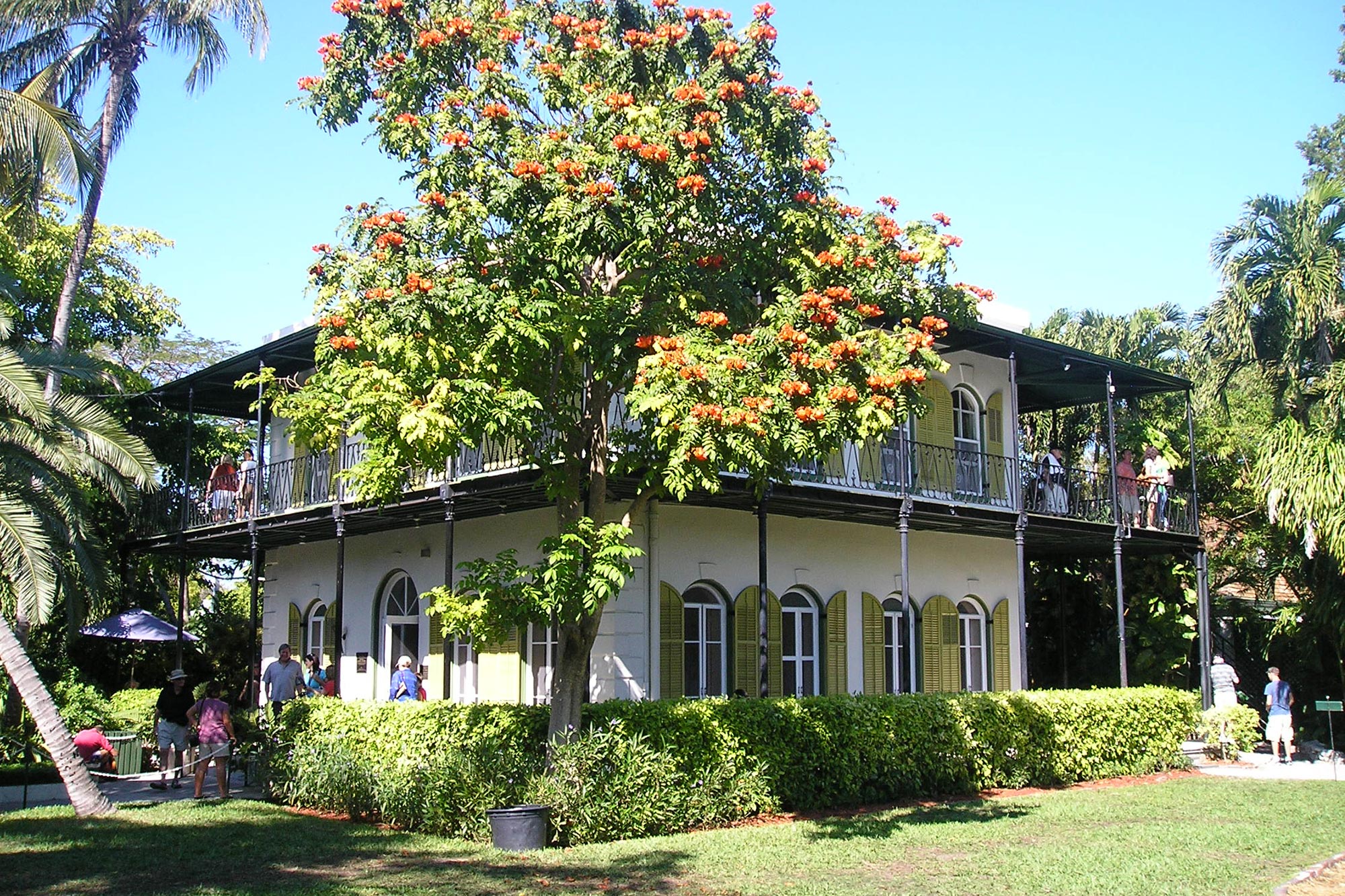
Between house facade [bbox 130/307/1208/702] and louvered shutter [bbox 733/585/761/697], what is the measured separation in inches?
1.3

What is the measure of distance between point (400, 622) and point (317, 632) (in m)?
3.26

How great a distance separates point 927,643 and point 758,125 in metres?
10.7

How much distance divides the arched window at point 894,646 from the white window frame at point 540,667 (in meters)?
5.53

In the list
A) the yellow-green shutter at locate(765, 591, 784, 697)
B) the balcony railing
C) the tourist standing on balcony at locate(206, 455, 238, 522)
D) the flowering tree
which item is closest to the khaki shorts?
the balcony railing

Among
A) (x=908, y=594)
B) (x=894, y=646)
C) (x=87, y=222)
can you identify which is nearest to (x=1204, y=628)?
(x=894, y=646)

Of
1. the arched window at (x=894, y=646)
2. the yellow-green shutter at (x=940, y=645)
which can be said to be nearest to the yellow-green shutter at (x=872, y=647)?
the arched window at (x=894, y=646)

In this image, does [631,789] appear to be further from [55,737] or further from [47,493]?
[47,493]

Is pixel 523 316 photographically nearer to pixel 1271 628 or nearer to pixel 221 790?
pixel 221 790

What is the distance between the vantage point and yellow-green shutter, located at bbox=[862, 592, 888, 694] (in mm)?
17953

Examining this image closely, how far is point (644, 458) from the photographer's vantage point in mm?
11125

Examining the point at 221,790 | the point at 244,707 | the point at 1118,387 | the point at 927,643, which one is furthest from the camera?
the point at 244,707

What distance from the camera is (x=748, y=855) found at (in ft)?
32.9

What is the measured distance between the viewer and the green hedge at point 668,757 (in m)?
11.3

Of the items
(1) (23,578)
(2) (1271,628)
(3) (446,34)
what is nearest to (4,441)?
(1) (23,578)
